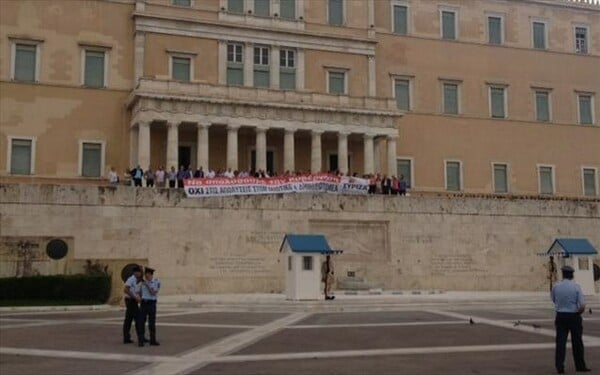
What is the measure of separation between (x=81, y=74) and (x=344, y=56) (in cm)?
1642

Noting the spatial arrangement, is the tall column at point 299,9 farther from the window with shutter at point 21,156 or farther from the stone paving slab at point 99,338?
the stone paving slab at point 99,338

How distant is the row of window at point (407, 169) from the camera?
40.5 meters

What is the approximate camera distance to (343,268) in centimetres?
3203

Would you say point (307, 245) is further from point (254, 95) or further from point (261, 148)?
point (254, 95)

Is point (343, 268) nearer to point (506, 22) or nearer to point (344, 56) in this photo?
point (344, 56)

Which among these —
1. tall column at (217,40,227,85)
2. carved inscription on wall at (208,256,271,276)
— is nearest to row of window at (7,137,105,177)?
tall column at (217,40,227,85)

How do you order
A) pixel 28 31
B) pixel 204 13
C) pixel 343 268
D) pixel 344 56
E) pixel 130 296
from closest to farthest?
pixel 130 296
pixel 343 268
pixel 28 31
pixel 204 13
pixel 344 56

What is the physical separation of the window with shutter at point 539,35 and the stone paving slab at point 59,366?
4733 centimetres

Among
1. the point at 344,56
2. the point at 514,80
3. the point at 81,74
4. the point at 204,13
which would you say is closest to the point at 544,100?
the point at 514,80

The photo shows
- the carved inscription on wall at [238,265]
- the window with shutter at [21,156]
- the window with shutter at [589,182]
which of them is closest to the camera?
the carved inscription on wall at [238,265]

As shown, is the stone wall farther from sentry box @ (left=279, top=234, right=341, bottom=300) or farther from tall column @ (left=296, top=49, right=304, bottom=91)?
tall column @ (left=296, top=49, right=304, bottom=91)

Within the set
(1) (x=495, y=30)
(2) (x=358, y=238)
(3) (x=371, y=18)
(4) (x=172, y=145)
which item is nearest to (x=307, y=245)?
(2) (x=358, y=238)

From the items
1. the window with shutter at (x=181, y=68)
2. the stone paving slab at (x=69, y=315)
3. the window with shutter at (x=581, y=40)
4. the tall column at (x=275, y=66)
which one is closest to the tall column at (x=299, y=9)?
the tall column at (x=275, y=66)

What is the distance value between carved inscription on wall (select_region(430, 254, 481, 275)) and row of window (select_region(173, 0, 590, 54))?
20010 mm
